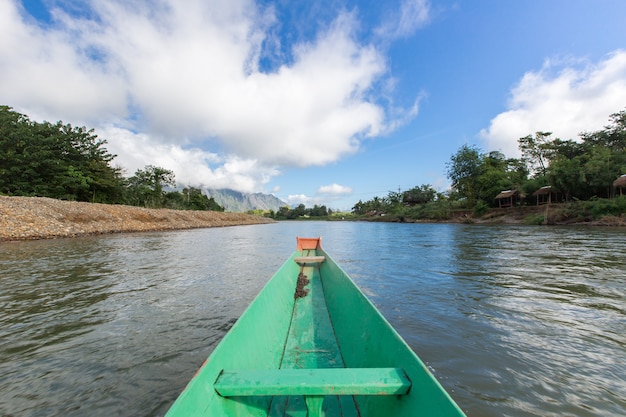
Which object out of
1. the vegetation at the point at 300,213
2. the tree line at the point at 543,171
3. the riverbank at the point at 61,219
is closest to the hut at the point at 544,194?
the tree line at the point at 543,171

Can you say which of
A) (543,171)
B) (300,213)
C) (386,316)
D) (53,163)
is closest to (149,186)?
(53,163)

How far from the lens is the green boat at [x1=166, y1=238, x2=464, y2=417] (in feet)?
4.93

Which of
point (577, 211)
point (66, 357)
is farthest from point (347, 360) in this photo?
point (577, 211)

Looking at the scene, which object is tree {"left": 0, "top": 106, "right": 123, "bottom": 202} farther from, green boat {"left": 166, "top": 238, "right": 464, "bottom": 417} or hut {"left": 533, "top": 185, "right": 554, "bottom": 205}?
hut {"left": 533, "top": 185, "right": 554, "bottom": 205}

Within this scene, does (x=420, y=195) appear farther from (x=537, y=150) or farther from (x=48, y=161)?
(x=48, y=161)

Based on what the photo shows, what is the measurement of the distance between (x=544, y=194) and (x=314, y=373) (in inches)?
1601

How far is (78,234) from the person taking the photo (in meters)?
17.3

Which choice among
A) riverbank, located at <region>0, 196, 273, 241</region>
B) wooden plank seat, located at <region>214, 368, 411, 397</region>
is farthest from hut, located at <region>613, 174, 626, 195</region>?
riverbank, located at <region>0, 196, 273, 241</region>

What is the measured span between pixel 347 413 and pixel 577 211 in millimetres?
32821

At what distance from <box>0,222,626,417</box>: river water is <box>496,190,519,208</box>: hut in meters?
31.8

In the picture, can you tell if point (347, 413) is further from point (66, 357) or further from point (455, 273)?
point (455, 273)

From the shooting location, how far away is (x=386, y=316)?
446 cm

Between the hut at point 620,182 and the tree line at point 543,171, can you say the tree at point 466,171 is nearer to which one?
the tree line at point 543,171

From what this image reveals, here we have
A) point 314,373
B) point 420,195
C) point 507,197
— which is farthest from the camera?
point 420,195
